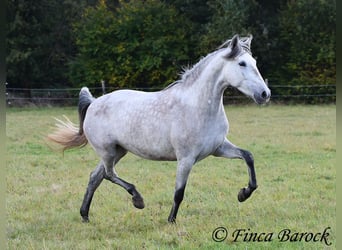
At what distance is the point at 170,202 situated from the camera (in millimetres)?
5707

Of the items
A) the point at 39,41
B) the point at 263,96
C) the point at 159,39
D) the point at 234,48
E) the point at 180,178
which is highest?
the point at 234,48

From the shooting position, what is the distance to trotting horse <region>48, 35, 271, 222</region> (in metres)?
4.38

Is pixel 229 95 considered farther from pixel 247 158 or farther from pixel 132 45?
pixel 247 158

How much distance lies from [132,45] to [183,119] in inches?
784

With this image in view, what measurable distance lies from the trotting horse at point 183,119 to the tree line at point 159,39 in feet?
58.5

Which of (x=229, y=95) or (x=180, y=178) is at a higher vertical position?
(x=180, y=178)

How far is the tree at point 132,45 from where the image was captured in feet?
76.6

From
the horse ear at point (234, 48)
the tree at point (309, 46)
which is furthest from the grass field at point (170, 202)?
the tree at point (309, 46)

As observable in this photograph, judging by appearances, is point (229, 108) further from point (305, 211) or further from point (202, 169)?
point (305, 211)

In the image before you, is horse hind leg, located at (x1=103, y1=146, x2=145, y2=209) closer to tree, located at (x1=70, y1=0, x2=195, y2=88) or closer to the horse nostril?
the horse nostril

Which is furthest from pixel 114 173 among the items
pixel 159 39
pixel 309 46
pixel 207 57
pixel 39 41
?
pixel 39 41

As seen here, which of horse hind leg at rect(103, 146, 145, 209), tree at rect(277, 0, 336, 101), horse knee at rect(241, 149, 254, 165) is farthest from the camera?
tree at rect(277, 0, 336, 101)

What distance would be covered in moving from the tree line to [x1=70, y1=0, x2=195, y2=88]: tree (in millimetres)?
47

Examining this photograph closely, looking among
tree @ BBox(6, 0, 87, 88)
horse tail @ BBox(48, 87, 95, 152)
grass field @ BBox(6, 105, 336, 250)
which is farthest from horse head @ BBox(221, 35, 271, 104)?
tree @ BBox(6, 0, 87, 88)
